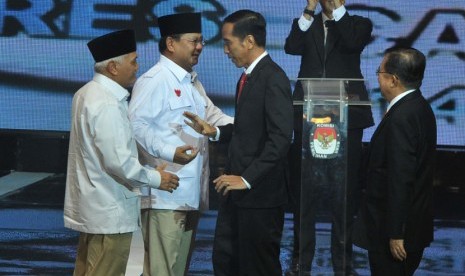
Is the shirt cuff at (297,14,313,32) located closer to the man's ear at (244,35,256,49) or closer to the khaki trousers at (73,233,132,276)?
the man's ear at (244,35,256,49)

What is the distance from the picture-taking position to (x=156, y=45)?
8.27 metres

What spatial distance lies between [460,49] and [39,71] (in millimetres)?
3335

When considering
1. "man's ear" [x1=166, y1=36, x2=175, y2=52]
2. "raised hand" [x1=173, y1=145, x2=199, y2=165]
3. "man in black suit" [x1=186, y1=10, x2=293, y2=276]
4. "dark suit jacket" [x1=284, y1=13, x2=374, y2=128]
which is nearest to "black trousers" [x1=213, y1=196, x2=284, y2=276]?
"man in black suit" [x1=186, y1=10, x2=293, y2=276]

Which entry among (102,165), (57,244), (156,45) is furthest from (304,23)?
(156,45)

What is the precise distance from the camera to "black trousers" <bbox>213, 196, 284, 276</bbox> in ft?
15.5

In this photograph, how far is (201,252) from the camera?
6.78 metres

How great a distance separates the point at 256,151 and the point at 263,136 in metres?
0.07

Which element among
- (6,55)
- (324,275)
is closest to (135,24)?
(6,55)

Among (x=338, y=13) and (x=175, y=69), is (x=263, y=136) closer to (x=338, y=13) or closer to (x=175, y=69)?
(x=175, y=69)

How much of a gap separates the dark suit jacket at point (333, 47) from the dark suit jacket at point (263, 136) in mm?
1274

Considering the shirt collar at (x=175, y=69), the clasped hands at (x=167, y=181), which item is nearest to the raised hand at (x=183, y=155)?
the clasped hands at (x=167, y=181)

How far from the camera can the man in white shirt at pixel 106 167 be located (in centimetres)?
455

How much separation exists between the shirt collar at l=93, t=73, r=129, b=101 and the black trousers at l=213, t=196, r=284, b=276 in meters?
0.70

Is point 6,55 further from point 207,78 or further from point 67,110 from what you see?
point 207,78
